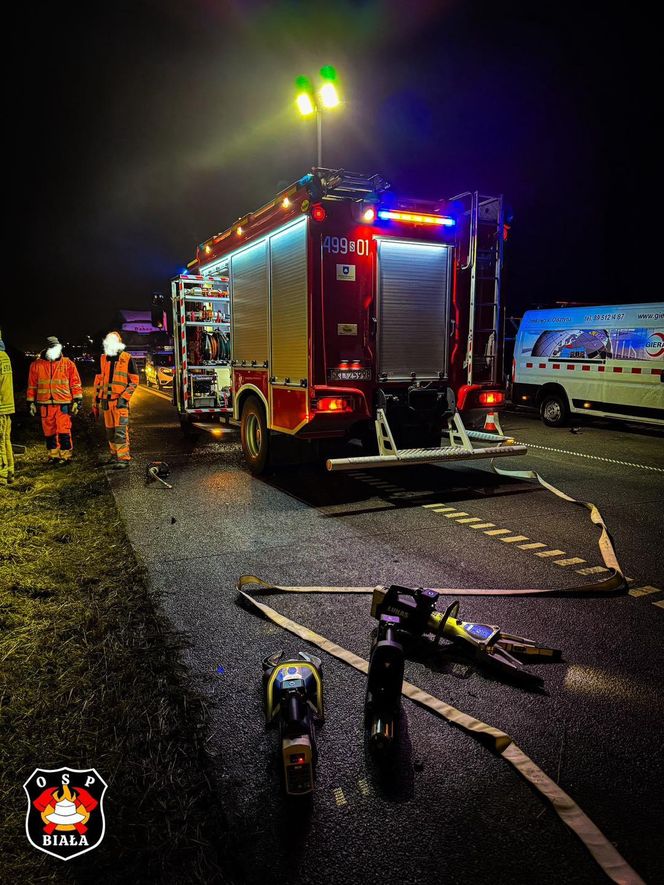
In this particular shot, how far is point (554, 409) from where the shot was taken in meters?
13.9

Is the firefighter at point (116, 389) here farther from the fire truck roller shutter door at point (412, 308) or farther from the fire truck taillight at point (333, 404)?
the fire truck roller shutter door at point (412, 308)

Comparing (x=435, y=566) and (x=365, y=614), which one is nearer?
(x=365, y=614)

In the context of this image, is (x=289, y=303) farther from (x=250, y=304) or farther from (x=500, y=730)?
(x=500, y=730)

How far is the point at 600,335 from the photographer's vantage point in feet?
40.9

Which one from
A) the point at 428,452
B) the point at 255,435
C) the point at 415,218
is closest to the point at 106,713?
the point at 428,452

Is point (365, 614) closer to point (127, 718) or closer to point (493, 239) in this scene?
point (127, 718)

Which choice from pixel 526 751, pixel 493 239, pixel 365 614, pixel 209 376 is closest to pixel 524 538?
pixel 365 614

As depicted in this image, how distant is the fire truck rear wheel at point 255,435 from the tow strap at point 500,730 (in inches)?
149

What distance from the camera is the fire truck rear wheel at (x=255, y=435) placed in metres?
8.09

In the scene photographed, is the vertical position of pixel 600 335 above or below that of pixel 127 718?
above

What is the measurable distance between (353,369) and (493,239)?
2553 mm

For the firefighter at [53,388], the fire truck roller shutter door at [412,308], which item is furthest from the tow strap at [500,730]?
the firefighter at [53,388]

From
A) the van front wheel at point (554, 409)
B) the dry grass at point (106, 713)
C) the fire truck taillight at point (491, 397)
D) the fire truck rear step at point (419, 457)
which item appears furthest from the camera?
the van front wheel at point (554, 409)

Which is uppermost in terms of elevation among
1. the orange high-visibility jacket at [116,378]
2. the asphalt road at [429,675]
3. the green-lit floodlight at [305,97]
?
the green-lit floodlight at [305,97]
